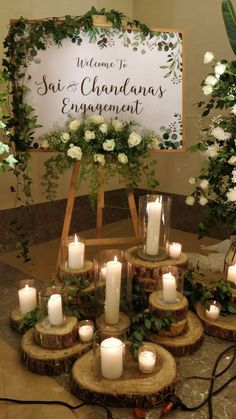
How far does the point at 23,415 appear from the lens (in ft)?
3.68

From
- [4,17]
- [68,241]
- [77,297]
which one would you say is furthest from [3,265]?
[4,17]

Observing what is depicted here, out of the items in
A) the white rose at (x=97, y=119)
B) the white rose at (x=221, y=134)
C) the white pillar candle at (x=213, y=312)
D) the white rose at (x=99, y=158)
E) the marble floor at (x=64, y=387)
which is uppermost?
the white rose at (x=97, y=119)

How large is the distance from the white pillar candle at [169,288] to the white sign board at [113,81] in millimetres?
885

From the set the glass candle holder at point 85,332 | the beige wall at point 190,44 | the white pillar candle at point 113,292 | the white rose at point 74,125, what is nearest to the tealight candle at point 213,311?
the white pillar candle at point 113,292

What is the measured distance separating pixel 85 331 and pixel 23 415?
1.13 ft

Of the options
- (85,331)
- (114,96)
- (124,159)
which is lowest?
(85,331)

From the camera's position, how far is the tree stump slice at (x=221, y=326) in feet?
4.81

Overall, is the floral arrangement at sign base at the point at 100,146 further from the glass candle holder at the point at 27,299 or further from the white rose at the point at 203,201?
the glass candle holder at the point at 27,299

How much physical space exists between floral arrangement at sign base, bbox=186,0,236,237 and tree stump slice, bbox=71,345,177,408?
0.83m

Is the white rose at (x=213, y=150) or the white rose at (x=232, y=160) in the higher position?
the white rose at (x=213, y=150)

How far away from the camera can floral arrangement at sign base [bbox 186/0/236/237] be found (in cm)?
163

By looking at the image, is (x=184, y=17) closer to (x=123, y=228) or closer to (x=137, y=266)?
(x=123, y=228)

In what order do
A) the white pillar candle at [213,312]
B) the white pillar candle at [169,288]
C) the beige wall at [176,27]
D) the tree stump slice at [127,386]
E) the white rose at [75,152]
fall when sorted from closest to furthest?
the tree stump slice at [127,386] < the white pillar candle at [169,288] < the white pillar candle at [213,312] < the white rose at [75,152] < the beige wall at [176,27]

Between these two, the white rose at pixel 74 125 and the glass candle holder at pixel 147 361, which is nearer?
the glass candle holder at pixel 147 361
